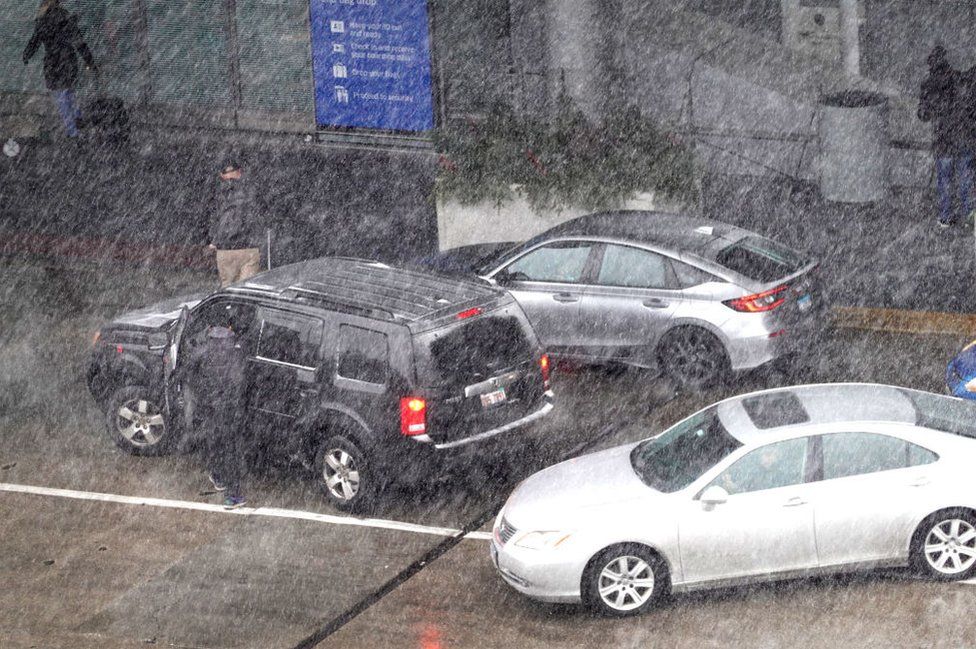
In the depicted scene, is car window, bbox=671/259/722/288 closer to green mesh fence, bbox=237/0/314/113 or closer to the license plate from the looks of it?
the license plate

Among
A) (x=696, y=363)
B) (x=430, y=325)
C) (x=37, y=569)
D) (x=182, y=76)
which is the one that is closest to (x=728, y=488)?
(x=430, y=325)

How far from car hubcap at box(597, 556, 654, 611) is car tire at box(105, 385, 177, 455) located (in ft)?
15.3

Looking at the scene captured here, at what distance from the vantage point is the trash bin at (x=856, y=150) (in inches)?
779

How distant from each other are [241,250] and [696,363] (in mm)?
5034

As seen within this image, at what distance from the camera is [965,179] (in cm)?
1825

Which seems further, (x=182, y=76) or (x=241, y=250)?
(x=182, y=76)

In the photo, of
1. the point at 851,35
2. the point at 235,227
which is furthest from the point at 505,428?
the point at 851,35

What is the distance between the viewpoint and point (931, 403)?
10570mm

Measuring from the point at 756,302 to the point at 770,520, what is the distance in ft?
13.1

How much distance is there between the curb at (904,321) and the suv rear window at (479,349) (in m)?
4.42

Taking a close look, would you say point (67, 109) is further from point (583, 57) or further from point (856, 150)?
point (856, 150)

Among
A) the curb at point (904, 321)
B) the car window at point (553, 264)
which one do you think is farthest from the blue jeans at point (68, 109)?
the curb at point (904, 321)

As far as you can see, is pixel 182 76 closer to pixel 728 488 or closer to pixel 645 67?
pixel 645 67

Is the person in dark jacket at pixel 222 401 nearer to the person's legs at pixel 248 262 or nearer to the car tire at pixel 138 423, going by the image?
the car tire at pixel 138 423
